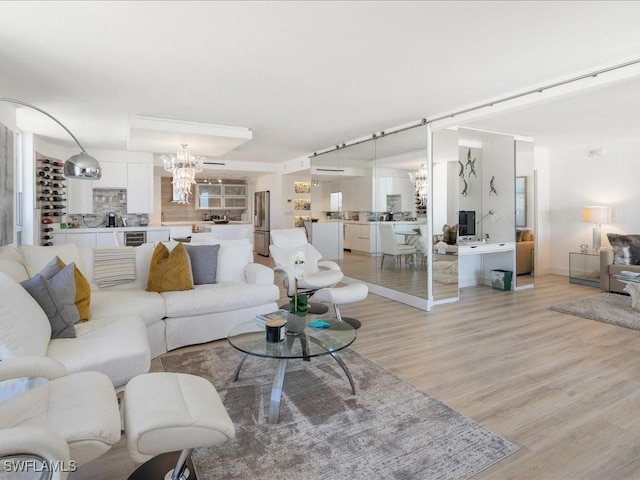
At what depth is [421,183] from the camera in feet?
16.7

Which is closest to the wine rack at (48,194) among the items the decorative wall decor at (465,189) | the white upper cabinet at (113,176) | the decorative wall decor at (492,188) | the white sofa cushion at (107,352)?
the white upper cabinet at (113,176)

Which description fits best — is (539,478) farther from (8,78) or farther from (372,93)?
(8,78)

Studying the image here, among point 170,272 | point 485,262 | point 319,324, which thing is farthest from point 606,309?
point 170,272

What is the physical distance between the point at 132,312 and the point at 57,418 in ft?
5.85

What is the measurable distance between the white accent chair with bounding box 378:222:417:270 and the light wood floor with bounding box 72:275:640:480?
0.77 meters

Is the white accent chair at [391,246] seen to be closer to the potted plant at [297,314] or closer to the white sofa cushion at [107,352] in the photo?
the potted plant at [297,314]

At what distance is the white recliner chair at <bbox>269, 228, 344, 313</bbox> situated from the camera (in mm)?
4395

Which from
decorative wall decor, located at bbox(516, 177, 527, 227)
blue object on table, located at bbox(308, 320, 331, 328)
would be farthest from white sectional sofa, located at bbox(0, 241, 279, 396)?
decorative wall decor, located at bbox(516, 177, 527, 227)

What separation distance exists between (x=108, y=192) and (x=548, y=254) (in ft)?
29.8

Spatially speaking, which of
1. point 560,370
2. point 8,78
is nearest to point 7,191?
point 8,78

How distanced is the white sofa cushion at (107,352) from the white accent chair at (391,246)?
12.4ft

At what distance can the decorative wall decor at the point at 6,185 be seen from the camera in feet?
12.1

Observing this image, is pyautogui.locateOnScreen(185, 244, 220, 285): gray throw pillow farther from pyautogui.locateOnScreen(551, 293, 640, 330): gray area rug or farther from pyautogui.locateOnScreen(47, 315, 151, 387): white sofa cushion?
pyautogui.locateOnScreen(551, 293, 640, 330): gray area rug

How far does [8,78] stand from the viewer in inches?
139
